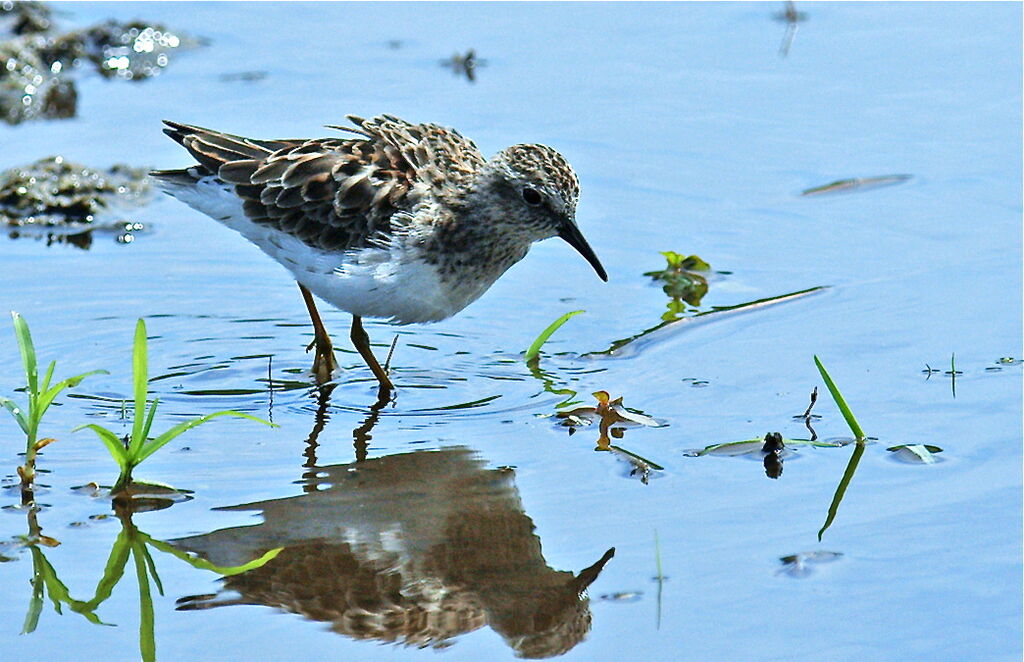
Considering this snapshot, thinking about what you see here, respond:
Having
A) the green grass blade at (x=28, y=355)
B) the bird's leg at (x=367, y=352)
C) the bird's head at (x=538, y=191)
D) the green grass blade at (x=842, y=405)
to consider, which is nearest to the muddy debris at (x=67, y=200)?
the bird's leg at (x=367, y=352)

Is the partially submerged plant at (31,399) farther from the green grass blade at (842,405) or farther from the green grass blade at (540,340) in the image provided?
the green grass blade at (842,405)

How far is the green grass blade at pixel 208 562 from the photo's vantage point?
5.06 m

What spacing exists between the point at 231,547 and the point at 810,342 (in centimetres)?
333

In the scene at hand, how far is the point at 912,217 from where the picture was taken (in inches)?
356

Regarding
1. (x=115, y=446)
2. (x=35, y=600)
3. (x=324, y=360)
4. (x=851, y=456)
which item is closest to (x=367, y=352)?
(x=324, y=360)

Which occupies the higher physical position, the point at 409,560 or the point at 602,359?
the point at 602,359

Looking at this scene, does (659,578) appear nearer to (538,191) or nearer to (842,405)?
(842,405)

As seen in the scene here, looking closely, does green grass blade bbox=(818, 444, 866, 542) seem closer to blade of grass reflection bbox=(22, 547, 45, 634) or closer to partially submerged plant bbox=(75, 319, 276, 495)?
partially submerged plant bbox=(75, 319, 276, 495)

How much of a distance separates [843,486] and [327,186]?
3.02 m

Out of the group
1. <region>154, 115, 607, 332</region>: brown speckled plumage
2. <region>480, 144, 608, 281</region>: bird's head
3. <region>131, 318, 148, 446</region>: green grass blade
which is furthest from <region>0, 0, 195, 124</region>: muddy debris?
<region>131, 318, 148, 446</region>: green grass blade

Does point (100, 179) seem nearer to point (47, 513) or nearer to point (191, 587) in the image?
point (47, 513)

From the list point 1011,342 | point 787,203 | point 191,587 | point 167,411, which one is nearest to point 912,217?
point 787,203

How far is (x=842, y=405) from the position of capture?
6.06m

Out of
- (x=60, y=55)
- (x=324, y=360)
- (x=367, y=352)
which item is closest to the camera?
(x=367, y=352)
